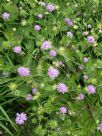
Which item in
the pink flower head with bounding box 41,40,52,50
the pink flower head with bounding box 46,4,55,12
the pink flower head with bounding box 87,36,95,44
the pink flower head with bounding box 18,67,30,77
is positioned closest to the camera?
the pink flower head with bounding box 18,67,30,77

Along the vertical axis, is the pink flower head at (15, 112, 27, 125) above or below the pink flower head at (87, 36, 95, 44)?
below

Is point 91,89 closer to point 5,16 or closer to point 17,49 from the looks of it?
point 17,49

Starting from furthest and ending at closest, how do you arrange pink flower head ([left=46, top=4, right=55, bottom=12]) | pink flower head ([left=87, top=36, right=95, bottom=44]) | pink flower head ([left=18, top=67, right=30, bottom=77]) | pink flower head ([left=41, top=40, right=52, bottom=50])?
pink flower head ([left=46, top=4, right=55, bottom=12]) → pink flower head ([left=87, top=36, right=95, bottom=44]) → pink flower head ([left=41, top=40, right=52, bottom=50]) → pink flower head ([left=18, top=67, right=30, bottom=77])

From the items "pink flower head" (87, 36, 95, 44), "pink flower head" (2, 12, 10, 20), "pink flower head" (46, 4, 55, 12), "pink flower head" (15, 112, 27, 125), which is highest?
"pink flower head" (46, 4, 55, 12)

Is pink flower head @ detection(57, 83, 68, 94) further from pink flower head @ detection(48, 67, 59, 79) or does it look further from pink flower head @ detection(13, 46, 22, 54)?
pink flower head @ detection(13, 46, 22, 54)

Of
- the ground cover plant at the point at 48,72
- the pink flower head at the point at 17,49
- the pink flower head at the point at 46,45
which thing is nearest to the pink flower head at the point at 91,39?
the ground cover plant at the point at 48,72

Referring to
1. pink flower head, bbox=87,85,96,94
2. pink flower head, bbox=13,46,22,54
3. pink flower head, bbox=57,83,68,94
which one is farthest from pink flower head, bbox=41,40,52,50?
pink flower head, bbox=87,85,96,94

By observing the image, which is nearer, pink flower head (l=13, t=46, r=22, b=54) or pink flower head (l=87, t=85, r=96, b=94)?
pink flower head (l=87, t=85, r=96, b=94)

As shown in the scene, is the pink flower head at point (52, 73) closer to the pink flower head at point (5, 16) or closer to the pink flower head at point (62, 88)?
the pink flower head at point (62, 88)

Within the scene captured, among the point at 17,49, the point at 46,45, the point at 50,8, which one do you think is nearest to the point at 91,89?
the point at 46,45
